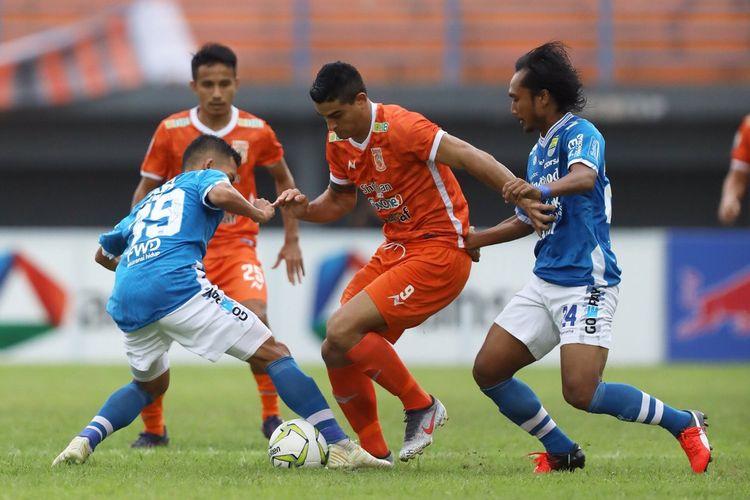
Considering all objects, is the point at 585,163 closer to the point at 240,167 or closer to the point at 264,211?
the point at 264,211

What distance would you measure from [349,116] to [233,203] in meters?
0.74

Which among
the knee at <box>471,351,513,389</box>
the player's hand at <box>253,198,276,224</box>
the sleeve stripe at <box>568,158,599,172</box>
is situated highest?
the sleeve stripe at <box>568,158,599,172</box>

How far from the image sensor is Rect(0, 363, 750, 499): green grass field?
5.34 metres

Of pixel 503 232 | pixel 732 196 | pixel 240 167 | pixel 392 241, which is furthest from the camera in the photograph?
pixel 732 196

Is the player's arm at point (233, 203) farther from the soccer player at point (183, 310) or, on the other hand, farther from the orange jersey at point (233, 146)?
the orange jersey at point (233, 146)

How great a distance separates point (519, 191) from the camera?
579 cm

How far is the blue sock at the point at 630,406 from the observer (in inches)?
233

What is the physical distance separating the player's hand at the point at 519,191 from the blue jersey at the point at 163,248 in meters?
1.44

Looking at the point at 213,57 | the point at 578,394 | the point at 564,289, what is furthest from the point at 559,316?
the point at 213,57

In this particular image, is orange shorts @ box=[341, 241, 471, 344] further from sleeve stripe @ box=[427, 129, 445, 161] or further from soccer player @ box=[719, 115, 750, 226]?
soccer player @ box=[719, 115, 750, 226]

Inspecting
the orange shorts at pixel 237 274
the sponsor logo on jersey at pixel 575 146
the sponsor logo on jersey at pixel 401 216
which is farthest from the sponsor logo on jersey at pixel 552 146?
the orange shorts at pixel 237 274

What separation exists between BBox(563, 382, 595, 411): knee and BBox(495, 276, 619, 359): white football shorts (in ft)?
0.68

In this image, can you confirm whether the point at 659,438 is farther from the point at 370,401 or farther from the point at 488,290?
the point at 488,290

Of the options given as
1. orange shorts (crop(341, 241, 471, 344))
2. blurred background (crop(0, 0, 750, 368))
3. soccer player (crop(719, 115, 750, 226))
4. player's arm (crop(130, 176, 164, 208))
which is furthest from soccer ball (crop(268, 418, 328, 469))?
blurred background (crop(0, 0, 750, 368))
